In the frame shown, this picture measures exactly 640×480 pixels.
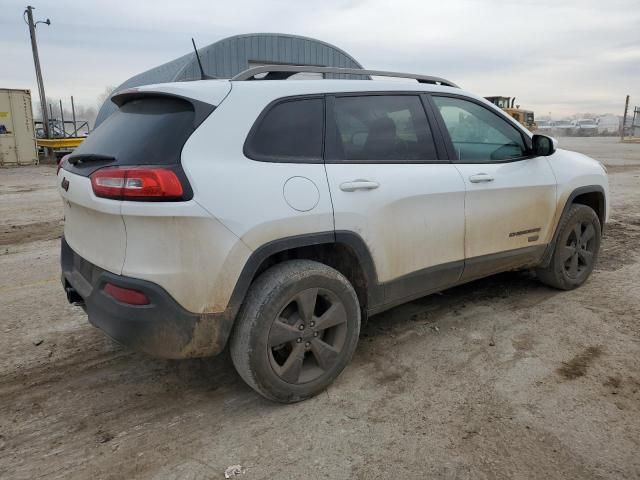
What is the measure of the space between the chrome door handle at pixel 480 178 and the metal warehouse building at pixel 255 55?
36.4 feet

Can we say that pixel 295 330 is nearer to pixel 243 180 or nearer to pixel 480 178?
pixel 243 180

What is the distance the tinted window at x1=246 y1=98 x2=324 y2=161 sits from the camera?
2.64 m

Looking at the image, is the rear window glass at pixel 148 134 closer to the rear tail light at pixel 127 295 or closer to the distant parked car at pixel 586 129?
the rear tail light at pixel 127 295

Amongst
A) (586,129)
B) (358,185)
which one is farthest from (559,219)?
(586,129)

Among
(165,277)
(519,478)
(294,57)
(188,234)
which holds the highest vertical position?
(294,57)

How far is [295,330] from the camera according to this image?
2.70 meters

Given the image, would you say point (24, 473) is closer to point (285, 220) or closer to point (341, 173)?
point (285, 220)

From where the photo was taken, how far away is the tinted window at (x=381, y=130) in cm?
299

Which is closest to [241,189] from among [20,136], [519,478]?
[519,478]

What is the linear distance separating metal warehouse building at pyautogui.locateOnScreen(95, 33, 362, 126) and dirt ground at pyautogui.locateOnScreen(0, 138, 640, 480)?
1101 centimetres

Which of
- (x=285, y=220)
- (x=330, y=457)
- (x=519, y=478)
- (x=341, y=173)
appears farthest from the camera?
(x=341, y=173)

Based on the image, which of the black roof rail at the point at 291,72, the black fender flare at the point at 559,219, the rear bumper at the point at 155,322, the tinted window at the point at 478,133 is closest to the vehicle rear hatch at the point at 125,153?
the rear bumper at the point at 155,322

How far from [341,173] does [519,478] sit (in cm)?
176

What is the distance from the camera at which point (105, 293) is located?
2.49 meters
